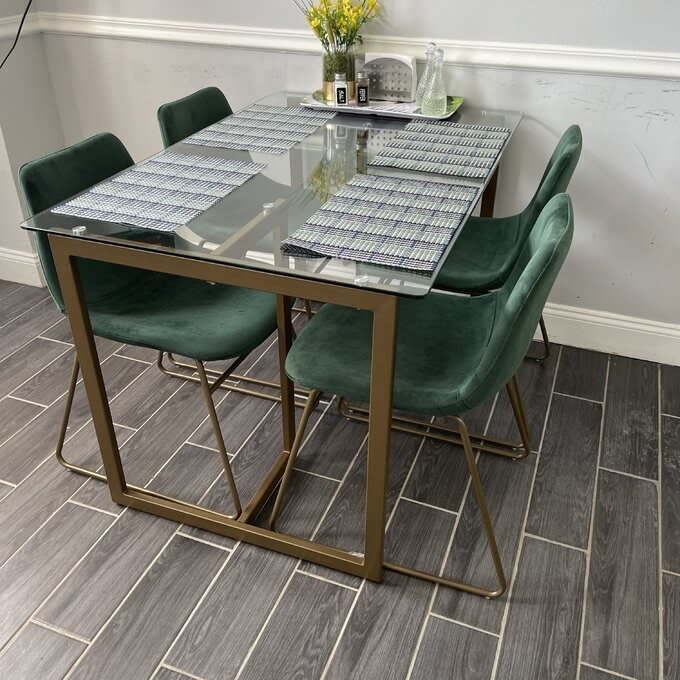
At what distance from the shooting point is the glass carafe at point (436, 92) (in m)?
2.12

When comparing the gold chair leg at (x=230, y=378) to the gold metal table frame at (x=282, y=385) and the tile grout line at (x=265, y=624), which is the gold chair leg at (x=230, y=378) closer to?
the gold metal table frame at (x=282, y=385)

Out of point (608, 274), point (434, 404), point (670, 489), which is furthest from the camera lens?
point (608, 274)

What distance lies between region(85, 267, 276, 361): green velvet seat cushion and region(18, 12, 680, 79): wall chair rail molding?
3.40ft

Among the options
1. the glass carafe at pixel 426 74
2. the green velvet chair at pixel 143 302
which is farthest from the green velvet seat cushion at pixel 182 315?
the glass carafe at pixel 426 74

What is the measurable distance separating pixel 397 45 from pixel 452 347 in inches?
47.5

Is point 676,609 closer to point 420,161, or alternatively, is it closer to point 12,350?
point 420,161

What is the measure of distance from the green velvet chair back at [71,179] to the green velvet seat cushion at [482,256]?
92 cm

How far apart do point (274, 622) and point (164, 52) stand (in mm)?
2093

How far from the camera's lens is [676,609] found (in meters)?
1.58

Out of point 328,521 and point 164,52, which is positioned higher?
point 164,52

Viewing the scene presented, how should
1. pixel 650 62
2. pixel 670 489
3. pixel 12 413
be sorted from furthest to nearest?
pixel 12 413 < pixel 650 62 < pixel 670 489

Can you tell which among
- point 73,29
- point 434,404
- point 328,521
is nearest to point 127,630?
point 328,521

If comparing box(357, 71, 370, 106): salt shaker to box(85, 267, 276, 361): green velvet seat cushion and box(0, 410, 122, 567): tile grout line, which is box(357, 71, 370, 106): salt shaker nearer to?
box(85, 267, 276, 361): green velvet seat cushion

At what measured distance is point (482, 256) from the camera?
2.07 m
